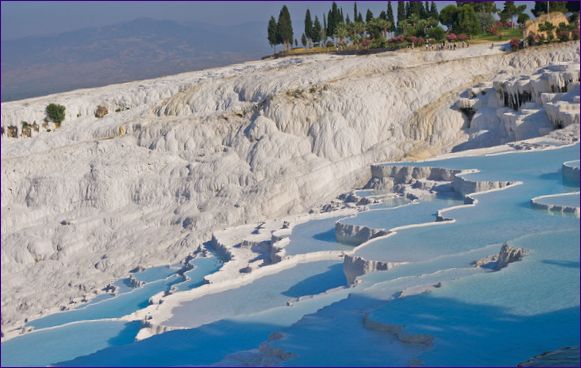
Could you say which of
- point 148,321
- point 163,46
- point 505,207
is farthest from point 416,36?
point 163,46

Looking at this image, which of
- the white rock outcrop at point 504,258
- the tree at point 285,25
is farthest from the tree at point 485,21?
the white rock outcrop at point 504,258

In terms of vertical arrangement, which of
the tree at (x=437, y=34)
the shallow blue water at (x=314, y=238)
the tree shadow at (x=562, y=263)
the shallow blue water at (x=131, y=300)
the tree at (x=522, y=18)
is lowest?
the shallow blue water at (x=131, y=300)

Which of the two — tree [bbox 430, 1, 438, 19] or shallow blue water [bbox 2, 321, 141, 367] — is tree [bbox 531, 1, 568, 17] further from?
shallow blue water [bbox 2, 321, 141, 367]

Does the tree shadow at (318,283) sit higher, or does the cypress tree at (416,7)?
the cypress tree at (416,7)

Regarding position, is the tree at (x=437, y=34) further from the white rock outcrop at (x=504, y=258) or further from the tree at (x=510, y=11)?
the white rock outcrop at (x=504, y=258)

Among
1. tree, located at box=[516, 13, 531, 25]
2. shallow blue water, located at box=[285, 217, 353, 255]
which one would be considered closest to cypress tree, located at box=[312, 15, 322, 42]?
tree, located at box=[516, 13, 531, 25]

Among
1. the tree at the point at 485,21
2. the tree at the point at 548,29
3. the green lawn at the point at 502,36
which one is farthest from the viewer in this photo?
the tree at the point at 485,21

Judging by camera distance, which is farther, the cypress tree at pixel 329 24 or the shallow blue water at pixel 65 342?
the cypress tree at pixel 329 24
